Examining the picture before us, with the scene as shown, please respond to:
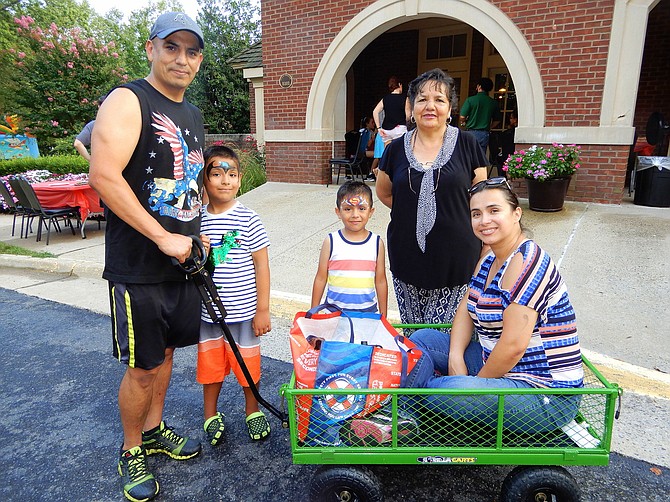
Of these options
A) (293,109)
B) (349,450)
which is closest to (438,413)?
(349,450)

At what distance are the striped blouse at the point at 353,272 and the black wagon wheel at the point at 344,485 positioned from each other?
3.03 feet

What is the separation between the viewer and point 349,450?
1.86m

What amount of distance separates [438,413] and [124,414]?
1.46 m

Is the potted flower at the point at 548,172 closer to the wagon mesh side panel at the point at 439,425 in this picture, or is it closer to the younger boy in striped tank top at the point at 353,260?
the younger boy in striped tank top at the point at 353,260

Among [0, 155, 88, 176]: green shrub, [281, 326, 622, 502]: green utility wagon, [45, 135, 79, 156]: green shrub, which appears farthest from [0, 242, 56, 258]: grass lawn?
[45, 135, 79, 156]: green shrub

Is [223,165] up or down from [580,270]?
up

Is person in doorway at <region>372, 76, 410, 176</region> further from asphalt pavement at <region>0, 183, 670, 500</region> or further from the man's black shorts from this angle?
the man's black shorts

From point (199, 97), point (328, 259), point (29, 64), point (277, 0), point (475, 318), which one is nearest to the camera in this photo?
point (475, 318)

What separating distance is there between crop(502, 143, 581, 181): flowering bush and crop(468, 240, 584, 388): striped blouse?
496 centimetres

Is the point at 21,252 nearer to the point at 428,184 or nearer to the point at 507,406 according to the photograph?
the point at 428,184

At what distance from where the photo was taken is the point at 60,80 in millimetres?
14992

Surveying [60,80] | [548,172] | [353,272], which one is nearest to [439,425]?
[353,272]

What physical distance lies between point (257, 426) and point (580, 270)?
11.7 feet

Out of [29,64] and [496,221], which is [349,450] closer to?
Result: [496,221]
